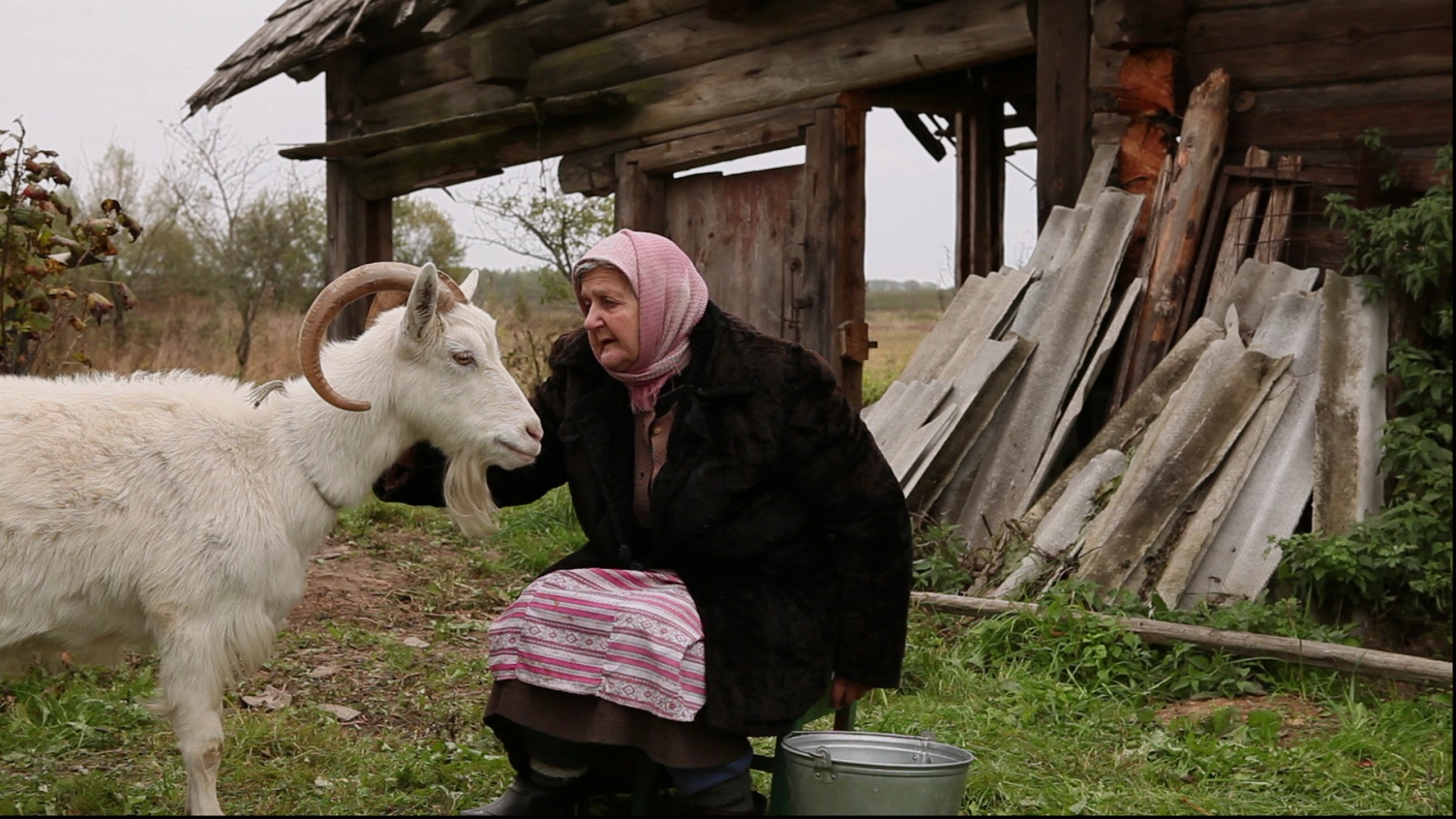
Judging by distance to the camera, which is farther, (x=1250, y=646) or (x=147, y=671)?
(x=147, y=671)

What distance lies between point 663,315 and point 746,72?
5.14 metres

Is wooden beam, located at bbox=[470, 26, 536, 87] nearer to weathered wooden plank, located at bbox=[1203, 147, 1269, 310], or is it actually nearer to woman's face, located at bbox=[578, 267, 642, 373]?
weathered wooden plank, located at bbox=[1203, 147, 1269, 310]

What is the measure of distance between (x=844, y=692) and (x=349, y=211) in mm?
8961

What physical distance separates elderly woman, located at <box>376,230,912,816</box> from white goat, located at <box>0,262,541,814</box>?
0.42 meters

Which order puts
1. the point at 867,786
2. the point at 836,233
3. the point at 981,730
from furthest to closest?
the point at 836,233 < the point at 981,730 < the point at 867,786

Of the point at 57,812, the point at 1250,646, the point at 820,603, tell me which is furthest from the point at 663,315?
the point at 1250,646

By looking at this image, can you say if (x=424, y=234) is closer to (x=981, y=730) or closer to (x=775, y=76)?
(x=775, y=76)

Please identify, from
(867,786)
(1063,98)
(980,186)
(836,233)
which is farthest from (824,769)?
(980,186)

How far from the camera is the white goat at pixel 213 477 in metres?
3.63

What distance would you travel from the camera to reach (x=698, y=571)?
12.4ft

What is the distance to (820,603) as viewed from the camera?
3.74 metres

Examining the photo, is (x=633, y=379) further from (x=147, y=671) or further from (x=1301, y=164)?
(x=1301, y=164)

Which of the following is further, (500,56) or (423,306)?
(500,56)

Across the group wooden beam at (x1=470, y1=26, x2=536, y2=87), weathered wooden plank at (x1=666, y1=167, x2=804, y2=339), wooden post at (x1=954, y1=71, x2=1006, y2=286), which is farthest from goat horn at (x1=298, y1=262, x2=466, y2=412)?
wooden post at (x1=954, y1=71, x2=1006, y2=286)
